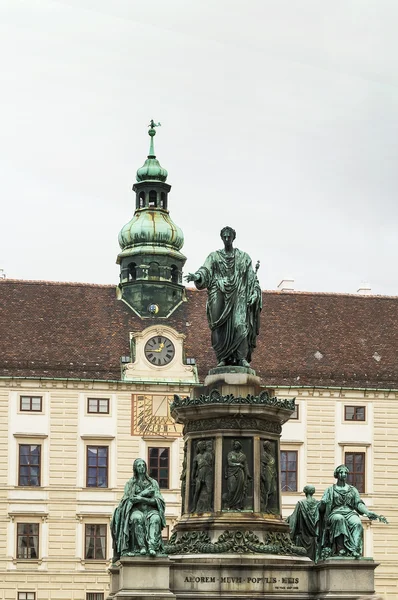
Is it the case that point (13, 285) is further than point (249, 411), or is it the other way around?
point (13, 285)

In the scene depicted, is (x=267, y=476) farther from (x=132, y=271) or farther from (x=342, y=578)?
(x=132, y=271)

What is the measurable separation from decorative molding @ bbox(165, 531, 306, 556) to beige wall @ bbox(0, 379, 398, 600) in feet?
134

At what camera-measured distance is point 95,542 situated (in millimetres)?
73000

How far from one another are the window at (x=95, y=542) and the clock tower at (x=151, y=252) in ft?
33.4

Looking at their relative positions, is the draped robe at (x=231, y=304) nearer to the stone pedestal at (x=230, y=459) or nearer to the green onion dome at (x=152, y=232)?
the stone pedestal at (x=230, y=459)

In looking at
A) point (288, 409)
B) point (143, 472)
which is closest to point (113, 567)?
point (143, 472)

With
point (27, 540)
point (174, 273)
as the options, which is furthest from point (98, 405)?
point (174, 273)

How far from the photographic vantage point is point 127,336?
76312 mm

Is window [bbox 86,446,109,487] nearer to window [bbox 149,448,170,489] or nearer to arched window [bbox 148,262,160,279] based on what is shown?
window [bbox 149,448,170,489]

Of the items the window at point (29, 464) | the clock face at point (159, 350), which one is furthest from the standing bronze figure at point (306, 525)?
the clock face at point (159, 350)

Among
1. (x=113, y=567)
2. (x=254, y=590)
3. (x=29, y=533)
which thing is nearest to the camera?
(x=254, y=590)

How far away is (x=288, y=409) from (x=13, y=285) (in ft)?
154

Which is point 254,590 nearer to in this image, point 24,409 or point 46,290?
point 24,409

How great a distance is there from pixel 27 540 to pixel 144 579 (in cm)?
4238
